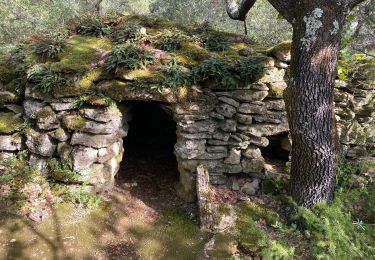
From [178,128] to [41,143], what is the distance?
8.64ft

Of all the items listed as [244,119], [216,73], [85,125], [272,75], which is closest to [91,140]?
[85,125]

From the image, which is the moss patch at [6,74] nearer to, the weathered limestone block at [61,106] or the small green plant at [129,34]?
the weathered limestone block at [61,106]

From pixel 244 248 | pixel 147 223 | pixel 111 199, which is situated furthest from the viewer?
pixel 111 199

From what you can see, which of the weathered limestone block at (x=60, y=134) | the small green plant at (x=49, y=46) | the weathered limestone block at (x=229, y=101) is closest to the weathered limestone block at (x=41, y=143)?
the weathered limestone block at (x=60, y=134)

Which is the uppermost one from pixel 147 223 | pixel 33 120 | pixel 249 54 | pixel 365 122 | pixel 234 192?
pixel 249 54

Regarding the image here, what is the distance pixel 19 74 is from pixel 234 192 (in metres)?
5.10

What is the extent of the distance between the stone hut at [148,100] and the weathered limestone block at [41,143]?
0.8 inches

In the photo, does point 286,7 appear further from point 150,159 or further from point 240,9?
point 150,159

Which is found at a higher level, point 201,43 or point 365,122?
point 201,43

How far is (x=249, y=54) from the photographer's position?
653 cm

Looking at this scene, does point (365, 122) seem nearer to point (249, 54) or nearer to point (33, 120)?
point (249, 54)

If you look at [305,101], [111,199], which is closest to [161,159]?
[111,199]

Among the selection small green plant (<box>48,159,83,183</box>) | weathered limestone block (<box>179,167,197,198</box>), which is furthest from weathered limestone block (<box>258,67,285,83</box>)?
small green plant (<box>48,159,83,183</box>)

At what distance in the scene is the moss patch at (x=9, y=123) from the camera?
603cm
